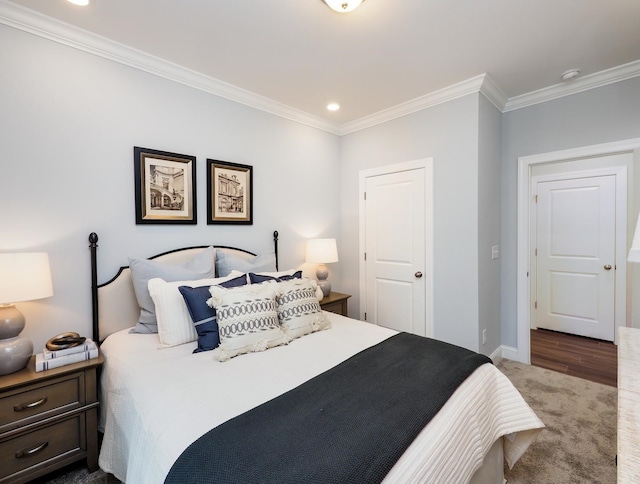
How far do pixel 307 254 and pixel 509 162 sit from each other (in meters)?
2.30

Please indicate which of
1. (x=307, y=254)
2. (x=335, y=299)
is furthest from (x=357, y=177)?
(x=335, y=299)

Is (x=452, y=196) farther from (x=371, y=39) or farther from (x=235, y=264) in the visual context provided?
(x=235, y=264)

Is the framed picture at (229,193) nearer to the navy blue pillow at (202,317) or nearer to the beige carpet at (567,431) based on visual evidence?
the navy blue pillow at (202,317)

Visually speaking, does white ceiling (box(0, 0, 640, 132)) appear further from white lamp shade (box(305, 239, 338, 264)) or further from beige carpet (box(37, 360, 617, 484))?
beige carpet (box(37, 360, 617, 484))

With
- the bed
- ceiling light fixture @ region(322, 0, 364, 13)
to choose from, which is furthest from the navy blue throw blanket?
ceiling light fixture @ region(322, 0, 364, 13)

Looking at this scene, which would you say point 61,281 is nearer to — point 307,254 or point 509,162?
point 307,254

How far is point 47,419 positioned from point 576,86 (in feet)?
14.9

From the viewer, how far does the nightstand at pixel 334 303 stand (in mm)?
3091

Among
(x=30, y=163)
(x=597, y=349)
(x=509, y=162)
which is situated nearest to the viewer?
(x=30, y=163)

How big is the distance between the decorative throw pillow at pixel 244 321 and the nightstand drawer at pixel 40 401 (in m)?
0.79

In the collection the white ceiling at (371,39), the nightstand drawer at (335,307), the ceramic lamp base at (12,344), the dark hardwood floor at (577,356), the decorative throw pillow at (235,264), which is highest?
the white ceiling at (371,39)

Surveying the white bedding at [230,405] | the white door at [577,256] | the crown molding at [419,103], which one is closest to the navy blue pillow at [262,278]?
the white bedding at [230,405]

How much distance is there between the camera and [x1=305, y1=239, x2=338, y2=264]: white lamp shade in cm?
320

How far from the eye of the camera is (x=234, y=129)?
2828 mm
